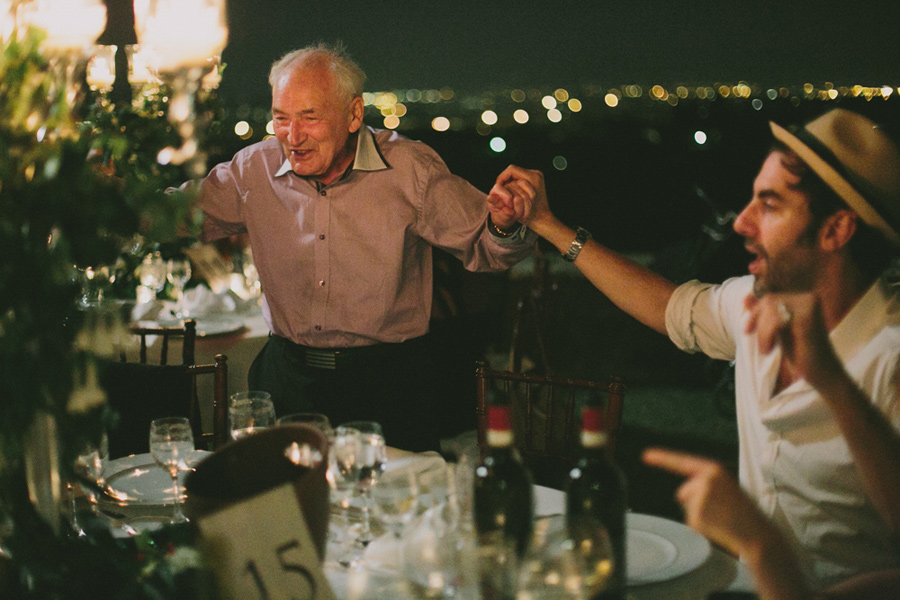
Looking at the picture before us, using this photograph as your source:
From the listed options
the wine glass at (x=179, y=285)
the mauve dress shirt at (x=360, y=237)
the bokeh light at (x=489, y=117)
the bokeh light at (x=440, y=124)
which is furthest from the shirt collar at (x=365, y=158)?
the bokeh light at (x=489, y=117)

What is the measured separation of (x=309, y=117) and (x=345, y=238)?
1.30 ft

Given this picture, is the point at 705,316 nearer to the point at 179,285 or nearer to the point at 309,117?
the point at 309,117

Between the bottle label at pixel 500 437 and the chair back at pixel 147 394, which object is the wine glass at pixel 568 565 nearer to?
the bottle label at pixel 500 437

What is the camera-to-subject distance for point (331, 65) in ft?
7.98

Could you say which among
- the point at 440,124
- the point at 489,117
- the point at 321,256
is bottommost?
the point at 321,256

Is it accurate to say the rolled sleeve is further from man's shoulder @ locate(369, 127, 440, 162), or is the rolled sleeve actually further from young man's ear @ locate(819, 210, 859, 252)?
man's shoulder @ locate(369, 127, 440, 162)

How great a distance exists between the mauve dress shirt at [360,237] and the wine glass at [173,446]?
1.05 m

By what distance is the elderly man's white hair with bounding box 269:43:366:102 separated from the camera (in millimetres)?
2418

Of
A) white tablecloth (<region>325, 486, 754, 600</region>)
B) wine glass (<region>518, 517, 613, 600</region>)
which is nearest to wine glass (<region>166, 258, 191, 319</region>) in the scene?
white tablecloth (<region>325, 486, 754, 600</region>)

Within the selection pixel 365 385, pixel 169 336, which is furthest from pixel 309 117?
pixel 169 336

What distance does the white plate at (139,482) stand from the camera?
1.51 meters

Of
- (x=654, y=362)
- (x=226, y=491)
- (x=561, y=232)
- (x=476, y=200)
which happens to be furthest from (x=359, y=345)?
(x=654, y=362)

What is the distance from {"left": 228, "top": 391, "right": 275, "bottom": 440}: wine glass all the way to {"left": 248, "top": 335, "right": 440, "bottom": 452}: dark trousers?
→ 0.91m

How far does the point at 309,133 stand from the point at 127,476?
120cm
